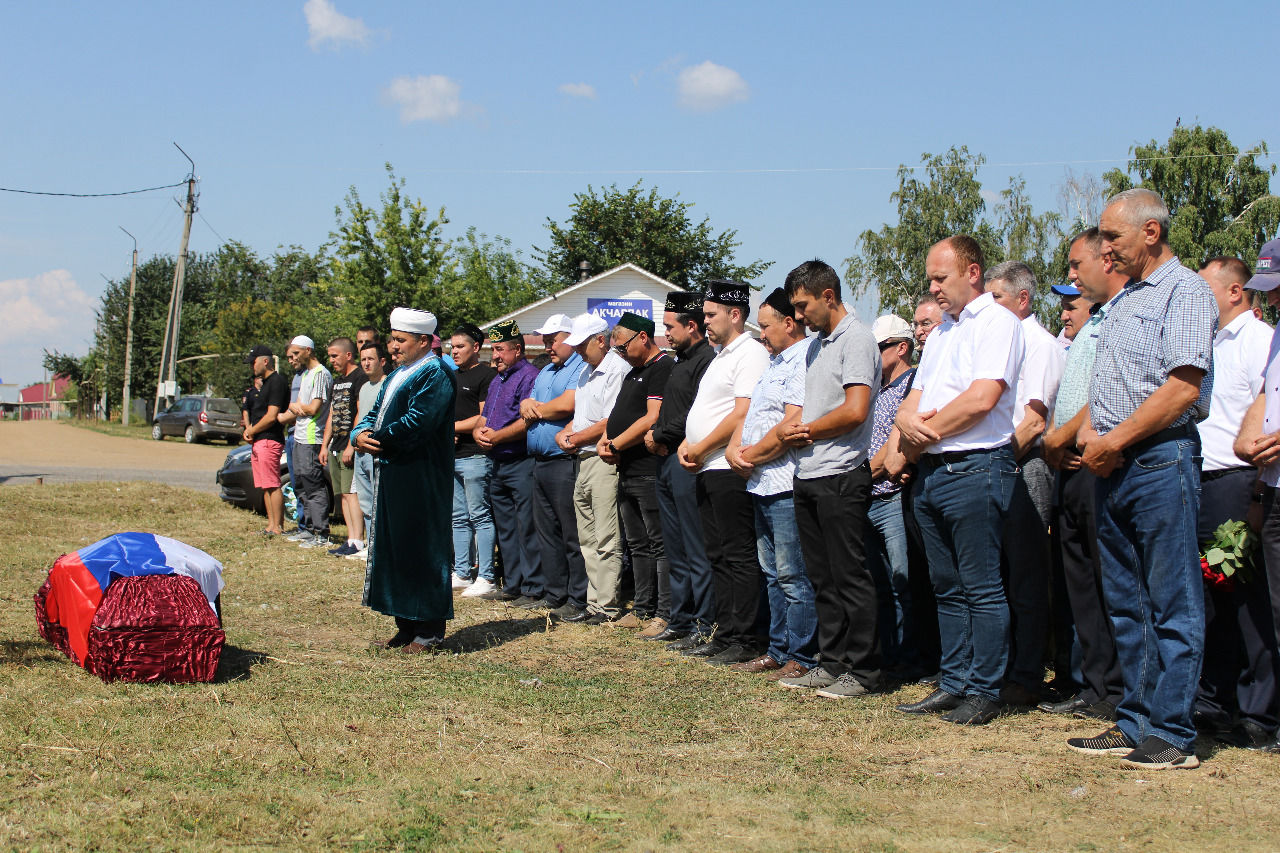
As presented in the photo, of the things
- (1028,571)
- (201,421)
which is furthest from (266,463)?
(201,421)

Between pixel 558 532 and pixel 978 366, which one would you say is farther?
pixel 558 532

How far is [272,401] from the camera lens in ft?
41.1

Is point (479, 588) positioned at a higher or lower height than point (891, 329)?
lower

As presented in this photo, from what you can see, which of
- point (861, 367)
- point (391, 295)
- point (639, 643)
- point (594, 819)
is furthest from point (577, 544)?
point (391, 295)

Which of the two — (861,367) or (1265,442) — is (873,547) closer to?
(861,367)

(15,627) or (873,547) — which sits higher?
(873,547)

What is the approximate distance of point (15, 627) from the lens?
23.6ft

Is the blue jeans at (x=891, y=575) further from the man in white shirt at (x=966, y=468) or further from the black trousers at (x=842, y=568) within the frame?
the man in white shirt at (x=966, y=468)

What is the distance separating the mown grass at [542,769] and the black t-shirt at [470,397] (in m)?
3.15

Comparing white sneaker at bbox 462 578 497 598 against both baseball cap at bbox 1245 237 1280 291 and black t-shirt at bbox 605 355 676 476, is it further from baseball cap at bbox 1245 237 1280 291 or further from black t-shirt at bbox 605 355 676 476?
baseball cap at bbox 1245 237 1280 291

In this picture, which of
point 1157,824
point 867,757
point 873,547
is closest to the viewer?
point 1157,824

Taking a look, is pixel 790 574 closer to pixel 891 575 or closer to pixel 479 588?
pixel 891 575

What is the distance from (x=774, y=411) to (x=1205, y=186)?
40990 millimetres

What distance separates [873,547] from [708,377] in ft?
4.97
